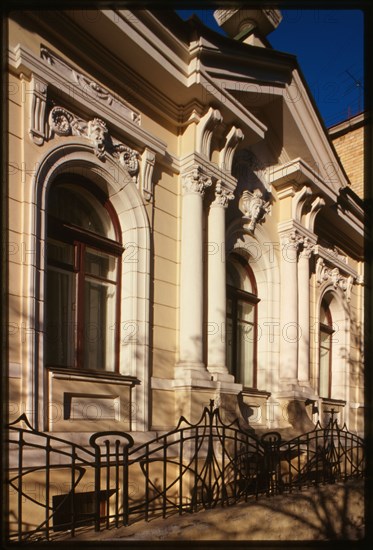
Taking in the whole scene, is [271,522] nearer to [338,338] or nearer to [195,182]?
[195,182]

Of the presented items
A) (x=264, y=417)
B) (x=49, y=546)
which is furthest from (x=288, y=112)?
(x=49, y=546)

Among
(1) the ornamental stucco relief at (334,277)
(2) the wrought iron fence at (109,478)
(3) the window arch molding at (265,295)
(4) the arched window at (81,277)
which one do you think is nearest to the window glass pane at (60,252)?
(4) the arched window at (81,277)

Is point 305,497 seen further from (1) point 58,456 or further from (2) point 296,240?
(2) point 296,240

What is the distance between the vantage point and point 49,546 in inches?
159

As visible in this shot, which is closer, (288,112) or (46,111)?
(46,111)

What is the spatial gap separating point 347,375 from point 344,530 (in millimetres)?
6950

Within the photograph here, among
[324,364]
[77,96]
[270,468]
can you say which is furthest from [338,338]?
[77,96]

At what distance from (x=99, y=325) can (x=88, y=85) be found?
297 centimetres

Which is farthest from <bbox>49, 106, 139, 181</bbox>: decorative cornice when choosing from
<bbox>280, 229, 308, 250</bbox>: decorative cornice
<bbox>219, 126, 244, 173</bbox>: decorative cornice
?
<bbox>280, 229, 308, 250</bbox>: decorative cornice

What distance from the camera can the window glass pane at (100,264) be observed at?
6395 millimetres

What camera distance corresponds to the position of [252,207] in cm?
903

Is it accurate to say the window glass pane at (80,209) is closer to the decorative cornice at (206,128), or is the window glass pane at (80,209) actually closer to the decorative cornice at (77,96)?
the decorative cornice at (77,96)

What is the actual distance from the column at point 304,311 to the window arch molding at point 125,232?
13.6 feet

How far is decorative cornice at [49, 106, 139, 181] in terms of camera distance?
588cm
